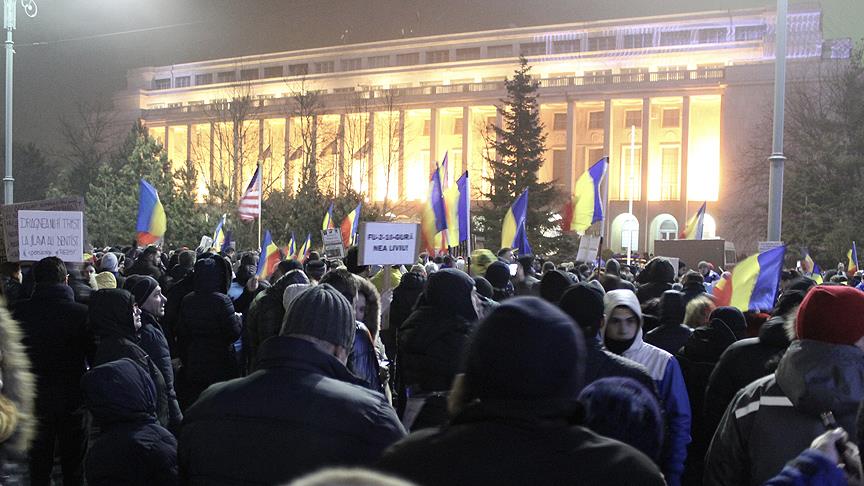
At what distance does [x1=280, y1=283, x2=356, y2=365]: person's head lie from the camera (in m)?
3.13

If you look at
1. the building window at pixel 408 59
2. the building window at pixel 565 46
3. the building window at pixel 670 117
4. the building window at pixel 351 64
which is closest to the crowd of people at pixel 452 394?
the building window at pixel 670 117

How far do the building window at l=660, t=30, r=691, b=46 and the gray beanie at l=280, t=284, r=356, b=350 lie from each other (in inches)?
2638

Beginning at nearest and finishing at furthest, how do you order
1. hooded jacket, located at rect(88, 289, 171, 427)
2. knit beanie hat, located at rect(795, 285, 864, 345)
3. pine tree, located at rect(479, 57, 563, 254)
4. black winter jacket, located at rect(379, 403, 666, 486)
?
black winter jacket, located at rect(379, 403, 666, 486) < knit beanie hat, located at rect(795, 285, 864, 345) < hooded jacket, located at rect(88, 289, 171, 427) < pine tree, located at rect(479, 57, 563, 254)

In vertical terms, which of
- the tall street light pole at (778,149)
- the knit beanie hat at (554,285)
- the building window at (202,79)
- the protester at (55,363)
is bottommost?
the protester at (55,363)

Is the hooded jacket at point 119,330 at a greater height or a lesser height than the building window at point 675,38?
lesser

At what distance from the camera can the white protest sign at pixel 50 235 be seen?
9398 mm

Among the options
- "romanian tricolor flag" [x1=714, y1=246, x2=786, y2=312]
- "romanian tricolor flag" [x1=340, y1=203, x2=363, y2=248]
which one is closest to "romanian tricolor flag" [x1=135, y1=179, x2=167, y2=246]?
"romanian tricolor flag" [x1=340, y1=203, x2=363, y2=248]

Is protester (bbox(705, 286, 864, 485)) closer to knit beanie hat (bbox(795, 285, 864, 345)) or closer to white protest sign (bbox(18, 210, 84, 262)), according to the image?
knit beanie hat (bbox(795, 285, 864, 345))

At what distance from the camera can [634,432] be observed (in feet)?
9.24

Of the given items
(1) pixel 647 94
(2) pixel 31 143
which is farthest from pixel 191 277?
(2) pixel 31 143

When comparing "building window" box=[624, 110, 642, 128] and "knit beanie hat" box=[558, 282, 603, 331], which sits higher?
"building window" box=[624, 110, 642, 128]

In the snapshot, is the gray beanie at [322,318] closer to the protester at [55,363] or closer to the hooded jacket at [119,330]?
the hooded jacket at [119,330]

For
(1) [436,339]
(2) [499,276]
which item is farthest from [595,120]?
(1) [436,339]

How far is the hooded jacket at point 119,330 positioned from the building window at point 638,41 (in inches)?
2620
